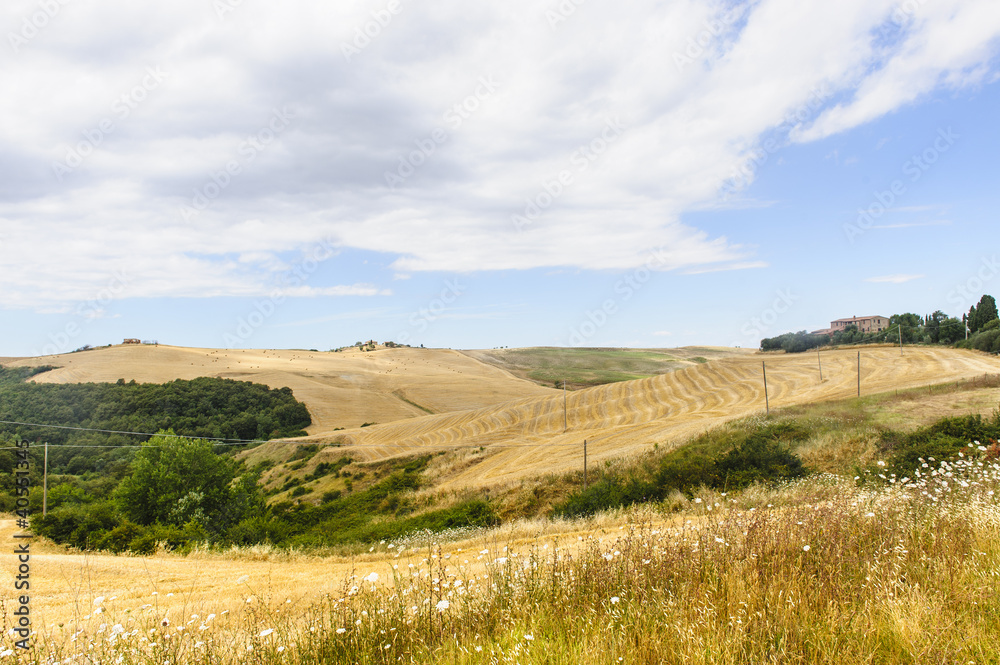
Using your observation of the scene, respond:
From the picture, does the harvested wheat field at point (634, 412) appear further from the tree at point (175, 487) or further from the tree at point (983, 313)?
the tree at point (983, 313)

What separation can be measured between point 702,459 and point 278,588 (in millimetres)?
17029

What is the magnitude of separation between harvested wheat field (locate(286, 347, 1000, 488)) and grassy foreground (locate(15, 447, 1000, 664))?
A: 23.2m

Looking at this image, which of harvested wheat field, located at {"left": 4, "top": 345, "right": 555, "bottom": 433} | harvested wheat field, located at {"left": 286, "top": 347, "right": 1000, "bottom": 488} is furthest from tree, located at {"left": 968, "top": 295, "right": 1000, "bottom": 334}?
harvested wheat field, located at {"left": 4, "top": 345, "right": 555, "bottom": 433}

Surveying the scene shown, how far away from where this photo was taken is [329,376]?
338 ft

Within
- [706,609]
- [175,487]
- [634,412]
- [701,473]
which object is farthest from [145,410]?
[706,609]

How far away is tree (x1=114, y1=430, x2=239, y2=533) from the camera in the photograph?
30469mm

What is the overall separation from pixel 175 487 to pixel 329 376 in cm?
7239

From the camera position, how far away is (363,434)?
62312 millimetres

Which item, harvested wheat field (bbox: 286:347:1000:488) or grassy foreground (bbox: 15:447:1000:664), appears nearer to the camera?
grassy foreground (bbox: 15:447:1000:664)

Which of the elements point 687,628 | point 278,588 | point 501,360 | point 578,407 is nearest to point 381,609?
point 687,628

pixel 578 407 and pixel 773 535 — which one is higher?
pixel 773 535

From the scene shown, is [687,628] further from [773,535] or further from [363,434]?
[363,434]

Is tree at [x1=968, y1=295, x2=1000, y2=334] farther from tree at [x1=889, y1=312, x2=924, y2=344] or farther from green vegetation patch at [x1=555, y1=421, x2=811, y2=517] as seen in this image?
green vegetation patch at [x1=555, y1=421, x2=811, y2=517]

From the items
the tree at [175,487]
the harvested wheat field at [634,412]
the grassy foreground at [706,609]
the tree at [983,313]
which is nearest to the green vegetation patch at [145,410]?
the harvested wheat field at [634,412]
